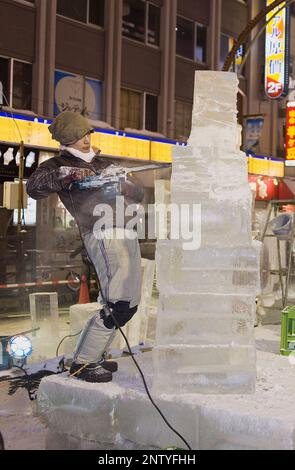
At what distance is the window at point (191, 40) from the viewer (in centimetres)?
2206

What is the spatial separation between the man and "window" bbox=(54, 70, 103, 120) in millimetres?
12877

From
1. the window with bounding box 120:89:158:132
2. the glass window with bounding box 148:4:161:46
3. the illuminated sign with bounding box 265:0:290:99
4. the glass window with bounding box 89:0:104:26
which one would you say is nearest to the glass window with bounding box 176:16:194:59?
the glass window with bounding box 148:4:161:46

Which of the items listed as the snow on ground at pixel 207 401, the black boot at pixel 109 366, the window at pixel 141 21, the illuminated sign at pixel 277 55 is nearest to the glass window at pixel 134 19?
the window at pixel 141 21

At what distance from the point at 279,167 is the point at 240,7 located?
23.4 ft

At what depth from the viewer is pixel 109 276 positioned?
13.5 feet

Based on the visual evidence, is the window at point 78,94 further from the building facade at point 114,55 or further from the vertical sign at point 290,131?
the vertical sign at point 290,131

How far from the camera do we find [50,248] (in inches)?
613

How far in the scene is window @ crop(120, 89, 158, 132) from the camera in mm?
19709

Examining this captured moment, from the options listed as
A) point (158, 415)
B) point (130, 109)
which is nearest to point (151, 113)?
point (130, 109)

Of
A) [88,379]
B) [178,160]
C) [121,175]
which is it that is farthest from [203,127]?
[88,379]

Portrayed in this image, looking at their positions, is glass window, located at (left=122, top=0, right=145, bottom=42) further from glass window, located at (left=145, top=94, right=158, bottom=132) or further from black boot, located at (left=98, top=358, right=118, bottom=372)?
black boot, located at (left=98, top=358, right=118, bottom=372)

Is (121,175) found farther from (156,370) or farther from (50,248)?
(50,248)

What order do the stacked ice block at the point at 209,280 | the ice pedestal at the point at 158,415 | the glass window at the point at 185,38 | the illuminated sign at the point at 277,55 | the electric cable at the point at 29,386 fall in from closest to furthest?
the ice pedestal at the point at 158,415, the stacked ice block at the point at 209,280, the electric cable at the point at 29,386, the glass window at the point at 185,38, the illuminated sign at the point at 277,55
